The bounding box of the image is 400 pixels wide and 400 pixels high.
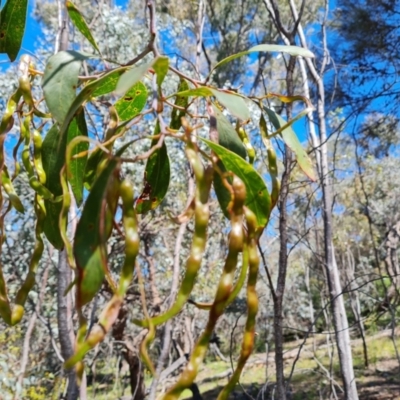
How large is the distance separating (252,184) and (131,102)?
25 cm

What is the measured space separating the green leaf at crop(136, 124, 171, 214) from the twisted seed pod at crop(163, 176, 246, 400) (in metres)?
0.27

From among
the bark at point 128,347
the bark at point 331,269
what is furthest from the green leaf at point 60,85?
the bark at point 128,347

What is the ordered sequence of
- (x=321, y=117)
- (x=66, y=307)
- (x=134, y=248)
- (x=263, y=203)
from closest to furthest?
(x=134, y=248) → (x=263, y=203) → (x=66, y=307) → (x=321, y=117)

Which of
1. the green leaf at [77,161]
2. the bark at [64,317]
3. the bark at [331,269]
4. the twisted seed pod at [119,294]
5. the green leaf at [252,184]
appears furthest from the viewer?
the bark at [331,269]

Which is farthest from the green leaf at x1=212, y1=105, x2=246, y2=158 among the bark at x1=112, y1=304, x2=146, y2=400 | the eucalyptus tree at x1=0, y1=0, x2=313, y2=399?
the bark at x1=112, y1=304, x2=146, y2=400

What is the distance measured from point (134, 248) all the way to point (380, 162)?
10542 mm

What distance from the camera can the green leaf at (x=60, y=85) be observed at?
44 cm

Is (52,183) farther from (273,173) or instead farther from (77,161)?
(273,173)

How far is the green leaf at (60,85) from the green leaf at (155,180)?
165 millimetres

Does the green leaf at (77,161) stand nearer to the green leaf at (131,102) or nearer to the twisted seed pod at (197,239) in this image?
the green leaf at (131,102)

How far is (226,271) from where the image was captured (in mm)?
331

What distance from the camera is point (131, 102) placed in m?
0.63

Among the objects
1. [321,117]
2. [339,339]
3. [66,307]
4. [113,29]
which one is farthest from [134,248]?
[113,29]

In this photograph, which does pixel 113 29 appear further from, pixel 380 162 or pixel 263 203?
pixel 380 162
